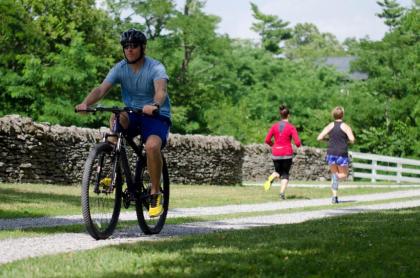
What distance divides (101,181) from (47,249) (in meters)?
0.92

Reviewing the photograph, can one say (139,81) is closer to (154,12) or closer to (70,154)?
(70,154)

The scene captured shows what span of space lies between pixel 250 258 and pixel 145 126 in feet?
6.95

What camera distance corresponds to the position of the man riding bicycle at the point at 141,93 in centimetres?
722

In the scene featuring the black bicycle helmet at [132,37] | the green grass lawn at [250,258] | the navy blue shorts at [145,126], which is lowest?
the green grass lawn at [250,258]

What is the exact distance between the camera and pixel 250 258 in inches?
219

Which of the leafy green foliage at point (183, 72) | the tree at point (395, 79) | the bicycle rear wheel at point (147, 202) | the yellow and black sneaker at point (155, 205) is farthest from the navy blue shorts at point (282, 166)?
the tree at point (395, 79)

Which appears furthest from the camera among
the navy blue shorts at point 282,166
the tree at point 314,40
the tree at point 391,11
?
the tree at point 314,40

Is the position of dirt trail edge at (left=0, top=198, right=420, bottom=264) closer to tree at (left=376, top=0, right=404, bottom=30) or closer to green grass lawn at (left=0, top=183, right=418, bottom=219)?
green grass lawn at (left=0, top=183, right=418, bottom=219)

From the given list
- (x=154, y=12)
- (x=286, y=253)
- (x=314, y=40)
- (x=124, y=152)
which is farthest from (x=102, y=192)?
(x=314, y=40)

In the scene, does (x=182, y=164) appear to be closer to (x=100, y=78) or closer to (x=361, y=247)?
(x=361, y=247)

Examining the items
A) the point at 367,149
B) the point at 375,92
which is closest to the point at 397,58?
the point at 375,92

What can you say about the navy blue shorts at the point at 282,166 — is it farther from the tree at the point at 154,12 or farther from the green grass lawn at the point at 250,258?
the tree at the point at 154,12

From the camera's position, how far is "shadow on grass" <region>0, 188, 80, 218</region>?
1028 cm

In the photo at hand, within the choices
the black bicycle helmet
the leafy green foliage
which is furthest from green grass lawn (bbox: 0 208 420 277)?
the leafy green foliage
